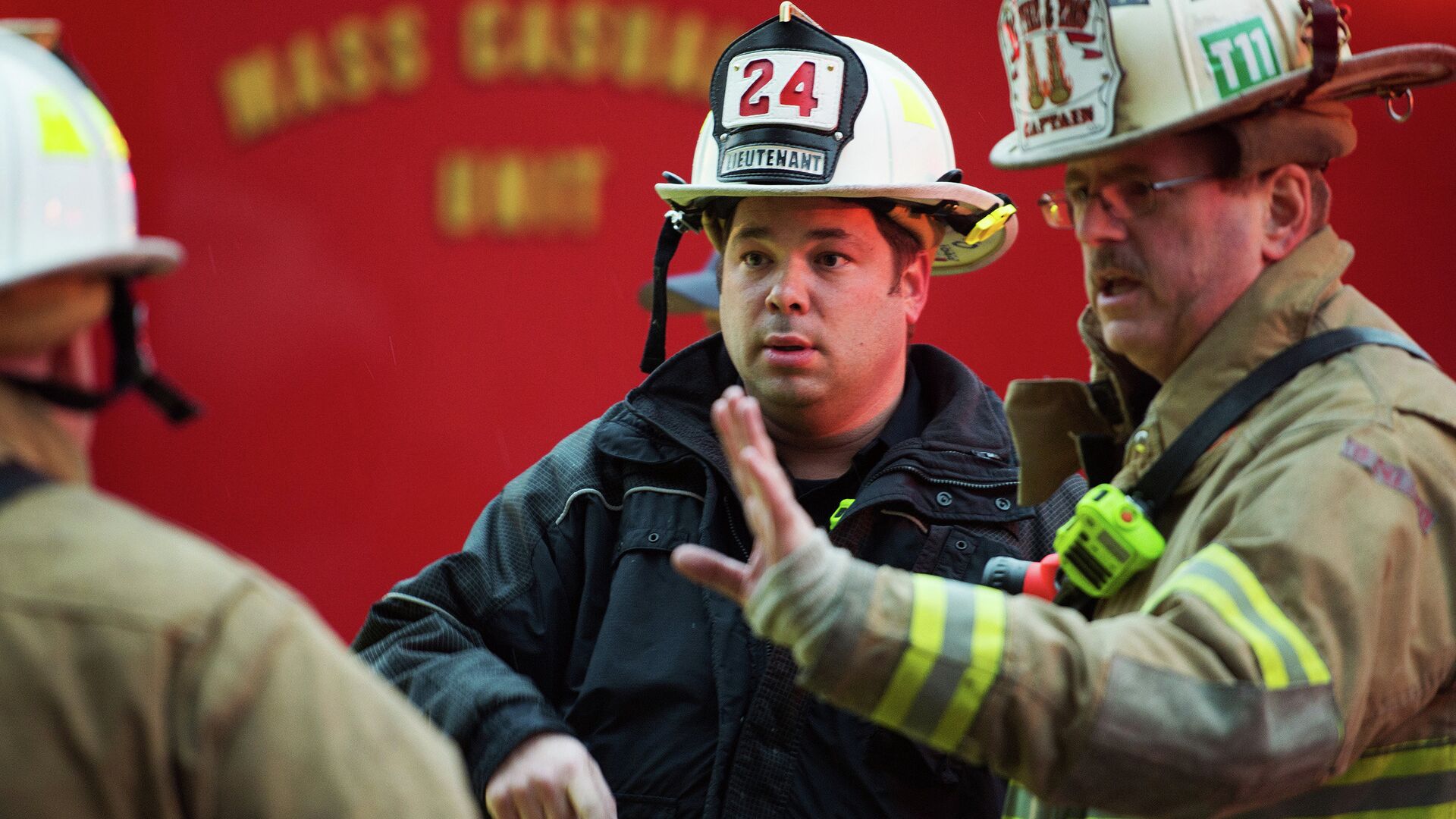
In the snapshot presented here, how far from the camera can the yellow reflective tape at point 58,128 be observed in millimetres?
1483

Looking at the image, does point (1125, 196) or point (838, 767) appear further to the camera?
point (838, 767)

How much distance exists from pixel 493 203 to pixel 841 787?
4.15m

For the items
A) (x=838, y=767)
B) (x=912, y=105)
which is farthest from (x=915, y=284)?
(x=838, y=767)

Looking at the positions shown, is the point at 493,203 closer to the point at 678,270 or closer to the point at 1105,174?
the point at 678,270

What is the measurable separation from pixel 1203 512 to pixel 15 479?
1383 mm

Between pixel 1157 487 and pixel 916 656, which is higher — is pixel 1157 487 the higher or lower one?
the higher one

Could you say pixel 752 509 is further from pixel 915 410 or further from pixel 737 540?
pixel 915 410

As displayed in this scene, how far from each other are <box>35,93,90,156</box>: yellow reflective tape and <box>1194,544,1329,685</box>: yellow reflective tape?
135 cm

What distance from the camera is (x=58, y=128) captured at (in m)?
1.50

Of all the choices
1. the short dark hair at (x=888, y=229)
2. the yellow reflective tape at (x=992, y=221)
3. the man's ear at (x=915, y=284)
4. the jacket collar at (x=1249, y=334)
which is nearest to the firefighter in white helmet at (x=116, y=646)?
the jacket collar at (x=1249, y=334)

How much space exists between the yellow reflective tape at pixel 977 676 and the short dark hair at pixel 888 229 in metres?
1.37

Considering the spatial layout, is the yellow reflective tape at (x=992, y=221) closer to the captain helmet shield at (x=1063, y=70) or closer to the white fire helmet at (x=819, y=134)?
the white fire helmet at (x=819, y=134)

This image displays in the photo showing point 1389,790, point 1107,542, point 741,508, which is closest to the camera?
point 1389,790

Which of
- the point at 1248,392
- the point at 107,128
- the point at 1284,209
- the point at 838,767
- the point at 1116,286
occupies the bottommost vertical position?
the point at 838,767
